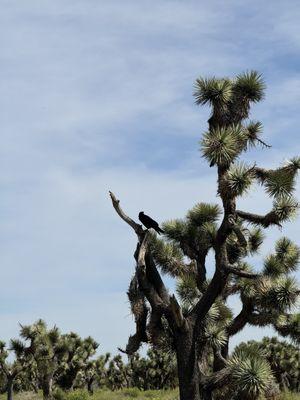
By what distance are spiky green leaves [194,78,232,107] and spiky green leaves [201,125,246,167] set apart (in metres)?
1.21

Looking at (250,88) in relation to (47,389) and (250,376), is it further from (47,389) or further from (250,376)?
(47,389)

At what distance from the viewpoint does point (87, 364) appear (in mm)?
41281

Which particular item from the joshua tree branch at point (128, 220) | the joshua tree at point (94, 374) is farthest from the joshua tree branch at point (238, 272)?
the joshua tree at point (94, 374)

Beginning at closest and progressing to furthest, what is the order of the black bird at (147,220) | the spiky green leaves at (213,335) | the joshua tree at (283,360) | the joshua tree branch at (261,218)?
the joshua tree branch at (261,218) → the black bird at (147,220) → the spiky green leaves at (213,335) → the joshua tree at (283,360)

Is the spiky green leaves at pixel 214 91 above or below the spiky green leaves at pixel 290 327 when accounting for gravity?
above

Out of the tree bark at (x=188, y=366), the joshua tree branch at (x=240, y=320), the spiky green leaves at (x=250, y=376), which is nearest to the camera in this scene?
the spiky green leaves at (x=250, y=376)

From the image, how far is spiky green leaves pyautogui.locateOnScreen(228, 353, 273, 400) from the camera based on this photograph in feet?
46.5

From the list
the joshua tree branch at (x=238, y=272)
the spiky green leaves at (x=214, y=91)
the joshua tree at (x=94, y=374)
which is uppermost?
the joshua tree at (x=94, y=374)

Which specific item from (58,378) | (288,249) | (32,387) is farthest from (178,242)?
(32,387)

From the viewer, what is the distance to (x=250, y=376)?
14.2 metres

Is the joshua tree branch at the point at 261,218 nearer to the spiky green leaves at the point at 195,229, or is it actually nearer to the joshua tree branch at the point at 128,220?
the joshua tree branch at the point at 128,220

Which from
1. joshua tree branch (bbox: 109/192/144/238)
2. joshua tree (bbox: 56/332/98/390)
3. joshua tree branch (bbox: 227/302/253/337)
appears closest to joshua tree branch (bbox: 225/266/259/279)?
joshua tree branch (bbox: 109/192/144/238)

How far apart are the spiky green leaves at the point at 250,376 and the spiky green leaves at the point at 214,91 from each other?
6024mm

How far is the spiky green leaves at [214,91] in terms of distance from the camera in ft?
51.6
